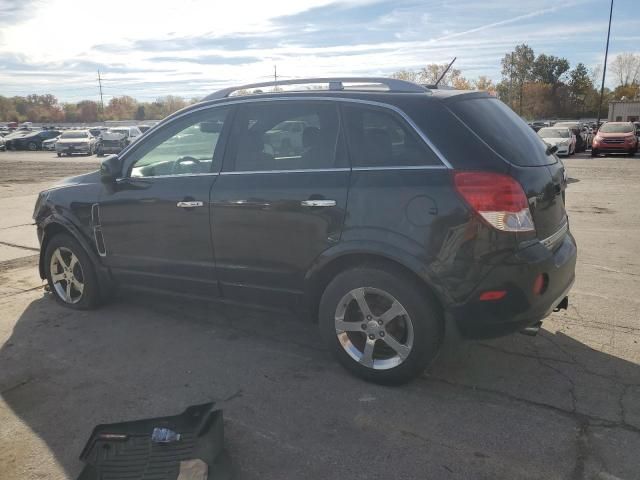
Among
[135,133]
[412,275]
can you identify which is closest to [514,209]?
[412,275]

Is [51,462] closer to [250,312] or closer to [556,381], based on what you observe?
[250,312]

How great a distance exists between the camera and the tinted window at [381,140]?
10.8ft

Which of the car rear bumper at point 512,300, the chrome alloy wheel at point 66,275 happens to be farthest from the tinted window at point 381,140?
the chrome alloy wheel at point 66,275

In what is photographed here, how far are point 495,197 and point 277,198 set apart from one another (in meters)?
1.42

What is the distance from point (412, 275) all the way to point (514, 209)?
2.31 feet

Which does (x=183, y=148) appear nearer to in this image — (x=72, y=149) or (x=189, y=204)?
(x=189, y=204)

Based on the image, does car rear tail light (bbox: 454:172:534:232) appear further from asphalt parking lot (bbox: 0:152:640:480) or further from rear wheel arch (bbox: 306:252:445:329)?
asphalt parking lot (bbox: 0:152:640:480)

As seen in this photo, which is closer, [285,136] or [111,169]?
[285,136]

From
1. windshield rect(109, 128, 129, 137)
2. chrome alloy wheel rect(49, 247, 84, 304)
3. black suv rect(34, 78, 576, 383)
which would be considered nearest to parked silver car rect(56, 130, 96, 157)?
windshield rect(109, 128, 129, 137)

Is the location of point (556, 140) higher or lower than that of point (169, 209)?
lower

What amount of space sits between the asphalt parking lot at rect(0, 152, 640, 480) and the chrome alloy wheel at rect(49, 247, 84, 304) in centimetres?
18

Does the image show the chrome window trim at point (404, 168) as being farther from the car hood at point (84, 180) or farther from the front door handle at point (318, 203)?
the car hood at point (84, 180)

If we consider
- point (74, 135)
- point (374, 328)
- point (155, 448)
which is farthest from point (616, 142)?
point (74, 135)

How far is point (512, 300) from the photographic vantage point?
10.3ft
